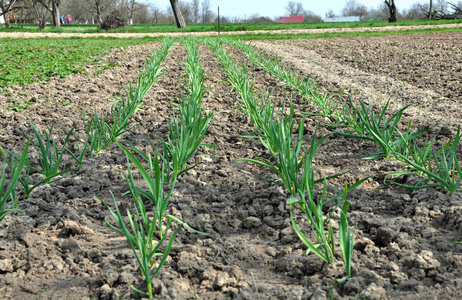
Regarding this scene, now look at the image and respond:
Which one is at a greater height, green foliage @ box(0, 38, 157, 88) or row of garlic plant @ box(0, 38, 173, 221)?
green foliage @ box(0, 38, 157, 88)

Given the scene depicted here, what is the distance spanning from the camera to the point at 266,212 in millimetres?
1860

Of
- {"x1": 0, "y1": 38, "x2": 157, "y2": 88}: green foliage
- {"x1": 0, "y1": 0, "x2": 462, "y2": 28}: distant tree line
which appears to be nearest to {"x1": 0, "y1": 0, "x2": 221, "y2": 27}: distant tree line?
{"x1": 0, "y1": 0, "x2": 462, "y2": 28}: distant tree line

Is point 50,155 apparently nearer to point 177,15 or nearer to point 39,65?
point 39,65

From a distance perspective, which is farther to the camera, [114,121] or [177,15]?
[177,15]

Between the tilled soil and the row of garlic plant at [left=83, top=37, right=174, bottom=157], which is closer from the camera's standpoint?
the tilled soil

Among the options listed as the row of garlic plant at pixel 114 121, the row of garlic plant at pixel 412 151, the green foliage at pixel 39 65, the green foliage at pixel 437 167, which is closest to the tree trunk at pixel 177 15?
the green foliage at pixel 39 65

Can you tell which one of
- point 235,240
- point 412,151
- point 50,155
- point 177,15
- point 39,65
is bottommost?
point 235,240

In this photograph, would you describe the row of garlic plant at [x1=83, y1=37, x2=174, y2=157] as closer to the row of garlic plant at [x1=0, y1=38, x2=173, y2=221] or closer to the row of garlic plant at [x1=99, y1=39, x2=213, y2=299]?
the row of garlic plant at [x1=0, y1=38, x2=173, y2=221]

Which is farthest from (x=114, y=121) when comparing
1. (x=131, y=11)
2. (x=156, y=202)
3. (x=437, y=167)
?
(x=131, y=11)

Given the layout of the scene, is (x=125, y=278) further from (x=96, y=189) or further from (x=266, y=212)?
(x=96, y=189)

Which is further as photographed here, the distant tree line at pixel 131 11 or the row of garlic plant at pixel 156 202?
the distant tree line at pixel 131 11

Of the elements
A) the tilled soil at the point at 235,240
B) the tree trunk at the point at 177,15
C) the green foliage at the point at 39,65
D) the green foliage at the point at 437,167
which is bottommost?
the tilled soil at the point at 235,240

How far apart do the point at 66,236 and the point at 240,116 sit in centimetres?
235

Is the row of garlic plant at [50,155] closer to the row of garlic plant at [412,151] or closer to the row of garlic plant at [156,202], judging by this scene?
the row of garlic plant at [156,202]
